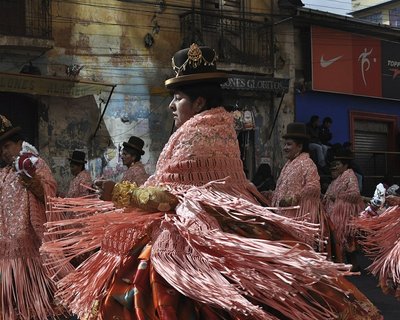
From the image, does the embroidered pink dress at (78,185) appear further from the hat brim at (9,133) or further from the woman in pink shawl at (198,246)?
the woman in pink shawl at (198,246)

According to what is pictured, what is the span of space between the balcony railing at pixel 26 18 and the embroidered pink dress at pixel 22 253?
28.3 feet

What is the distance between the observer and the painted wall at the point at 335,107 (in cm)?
1752

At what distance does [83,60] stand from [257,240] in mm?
11751

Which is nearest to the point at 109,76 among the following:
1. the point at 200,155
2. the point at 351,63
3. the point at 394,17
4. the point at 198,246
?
the point at 351,63

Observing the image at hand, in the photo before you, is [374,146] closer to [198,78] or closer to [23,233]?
[23,233]

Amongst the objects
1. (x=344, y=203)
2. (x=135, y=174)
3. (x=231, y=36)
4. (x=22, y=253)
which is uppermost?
(x=231, y=36)

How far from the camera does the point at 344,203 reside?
33.0 ft

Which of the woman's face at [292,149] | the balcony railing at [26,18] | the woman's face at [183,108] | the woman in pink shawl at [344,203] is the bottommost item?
the woman in pink shawl at [344,203]

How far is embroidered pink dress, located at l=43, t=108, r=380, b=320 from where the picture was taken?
272 centimetres

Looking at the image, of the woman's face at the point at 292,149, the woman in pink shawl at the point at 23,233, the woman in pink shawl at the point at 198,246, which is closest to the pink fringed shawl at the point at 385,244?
the woman's face at the point at 292,149

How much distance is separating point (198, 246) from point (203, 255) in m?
0.05

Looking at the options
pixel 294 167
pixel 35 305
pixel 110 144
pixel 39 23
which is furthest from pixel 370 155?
pixel 35 305

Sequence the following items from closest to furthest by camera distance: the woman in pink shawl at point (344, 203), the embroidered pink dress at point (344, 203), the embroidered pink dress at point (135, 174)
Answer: the embroidered pink dress at point (135, 174) → the woman in pink shawl at point (344, 203) → the embroidered pink dress at point (344, 203)

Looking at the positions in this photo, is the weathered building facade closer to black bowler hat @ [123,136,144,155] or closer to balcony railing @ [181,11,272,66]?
balcony railing @ [181,11,272,66]
